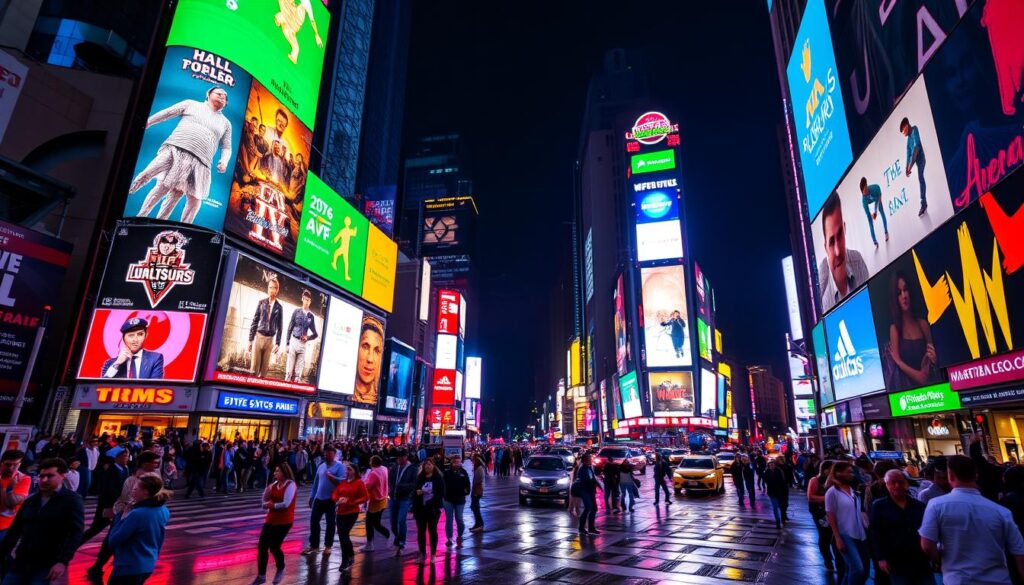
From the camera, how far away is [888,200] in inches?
862

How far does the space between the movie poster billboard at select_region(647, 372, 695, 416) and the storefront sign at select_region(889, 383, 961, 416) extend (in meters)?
62.0

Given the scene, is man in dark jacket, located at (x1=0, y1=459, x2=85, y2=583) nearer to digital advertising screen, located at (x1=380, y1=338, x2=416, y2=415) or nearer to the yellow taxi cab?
the yellow taxi cab

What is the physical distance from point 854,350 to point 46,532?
31.6 m

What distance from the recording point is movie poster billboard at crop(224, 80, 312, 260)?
34594 millimetres

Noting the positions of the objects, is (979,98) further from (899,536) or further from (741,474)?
(899,536)

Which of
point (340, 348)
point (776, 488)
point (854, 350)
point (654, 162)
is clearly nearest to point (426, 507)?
point (776, 488)

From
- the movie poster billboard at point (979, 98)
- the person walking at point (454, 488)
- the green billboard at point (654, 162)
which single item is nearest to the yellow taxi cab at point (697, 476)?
the movie poster billboard at point (979, 98)

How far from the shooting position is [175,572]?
26.7 ft

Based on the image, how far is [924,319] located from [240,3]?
43.8 m

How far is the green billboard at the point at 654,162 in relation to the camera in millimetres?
98100

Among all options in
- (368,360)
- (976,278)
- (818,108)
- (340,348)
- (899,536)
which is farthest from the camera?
(368,360)

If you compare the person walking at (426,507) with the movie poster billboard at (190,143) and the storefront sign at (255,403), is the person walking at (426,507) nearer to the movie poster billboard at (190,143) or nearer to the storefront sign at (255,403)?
the storefront sign at (255,403)

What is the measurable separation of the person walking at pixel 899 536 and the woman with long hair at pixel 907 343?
18171mm

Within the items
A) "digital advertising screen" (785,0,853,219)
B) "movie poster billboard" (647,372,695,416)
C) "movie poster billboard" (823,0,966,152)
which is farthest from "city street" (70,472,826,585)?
"movie poster billboard" (647,372,695,416)
